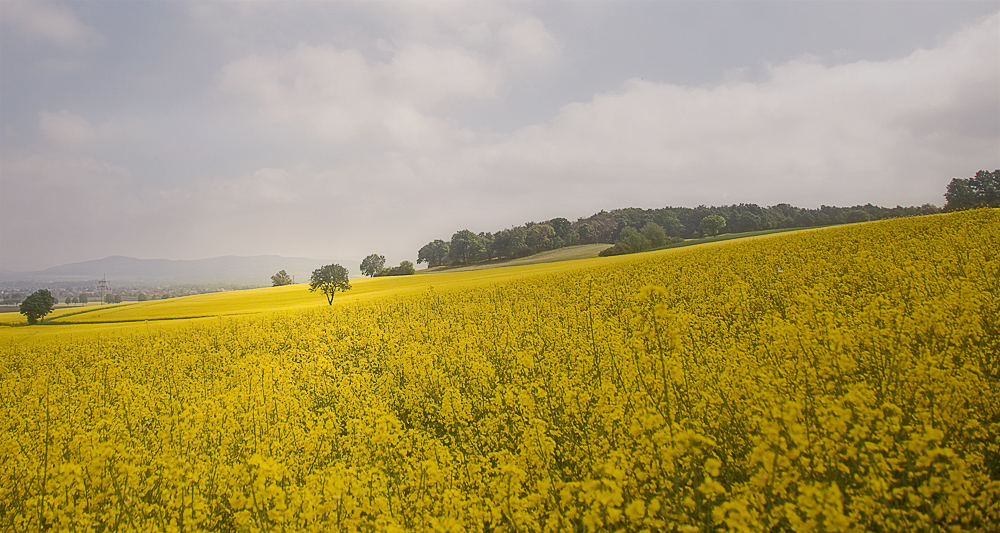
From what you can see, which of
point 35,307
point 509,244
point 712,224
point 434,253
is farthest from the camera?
point 434,253

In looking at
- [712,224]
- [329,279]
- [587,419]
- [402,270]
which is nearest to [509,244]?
[402,270]

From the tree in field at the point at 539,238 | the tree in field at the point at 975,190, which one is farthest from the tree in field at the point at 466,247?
the tree in field at the point at 975,190

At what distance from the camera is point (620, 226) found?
84125 millimetres

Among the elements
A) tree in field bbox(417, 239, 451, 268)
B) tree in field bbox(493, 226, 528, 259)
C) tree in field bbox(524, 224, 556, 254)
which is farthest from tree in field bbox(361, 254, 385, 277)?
tree in field bbox(524, 224, 556, 254)

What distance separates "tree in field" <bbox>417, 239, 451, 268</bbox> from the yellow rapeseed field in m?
74.7

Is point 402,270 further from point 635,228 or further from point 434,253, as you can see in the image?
point 635,228

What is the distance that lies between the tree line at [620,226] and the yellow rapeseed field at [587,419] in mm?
53370

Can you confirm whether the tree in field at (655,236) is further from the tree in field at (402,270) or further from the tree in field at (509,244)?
the tree in field at (402,270)

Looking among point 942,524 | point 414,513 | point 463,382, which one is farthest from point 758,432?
point 463,382

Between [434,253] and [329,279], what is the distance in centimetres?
6394

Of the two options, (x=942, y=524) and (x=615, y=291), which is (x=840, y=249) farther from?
(x=942, y=524)

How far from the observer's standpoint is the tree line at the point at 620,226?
6316 cm

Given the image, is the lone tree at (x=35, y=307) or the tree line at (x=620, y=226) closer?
the lone tree at (x=35, y=307)

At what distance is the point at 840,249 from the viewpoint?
39.5 ft
